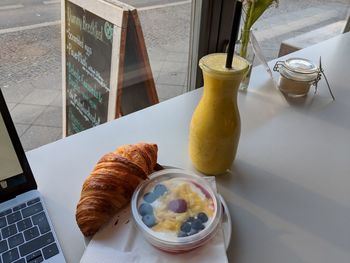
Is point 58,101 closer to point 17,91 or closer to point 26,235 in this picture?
point 17,91

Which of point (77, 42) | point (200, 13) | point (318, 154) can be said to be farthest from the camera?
point (77, 42)

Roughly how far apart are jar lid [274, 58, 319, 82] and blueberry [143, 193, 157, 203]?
1.67 ft

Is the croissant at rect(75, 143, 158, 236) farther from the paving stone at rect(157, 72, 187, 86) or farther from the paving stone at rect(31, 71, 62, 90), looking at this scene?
the paving stone at rect(157, 72, 187, 86)

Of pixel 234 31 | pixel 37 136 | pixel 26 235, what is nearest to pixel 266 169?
pixel 234 31

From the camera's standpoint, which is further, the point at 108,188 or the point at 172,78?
the point at 172,78

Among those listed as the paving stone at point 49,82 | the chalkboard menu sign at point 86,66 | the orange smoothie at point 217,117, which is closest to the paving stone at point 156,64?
the chalkboard menu sign at point 86,66

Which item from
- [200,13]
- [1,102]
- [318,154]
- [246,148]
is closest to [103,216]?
[1,102]

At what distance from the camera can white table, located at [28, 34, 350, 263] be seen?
464 mm

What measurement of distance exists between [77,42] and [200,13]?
1.31ft

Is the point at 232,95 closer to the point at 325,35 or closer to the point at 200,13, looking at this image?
the point at 200,13

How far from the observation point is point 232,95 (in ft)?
1.64

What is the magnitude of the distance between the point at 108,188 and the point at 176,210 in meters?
0.10

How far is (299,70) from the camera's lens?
0.79 meters

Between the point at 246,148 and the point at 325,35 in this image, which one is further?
the point at 325,35
